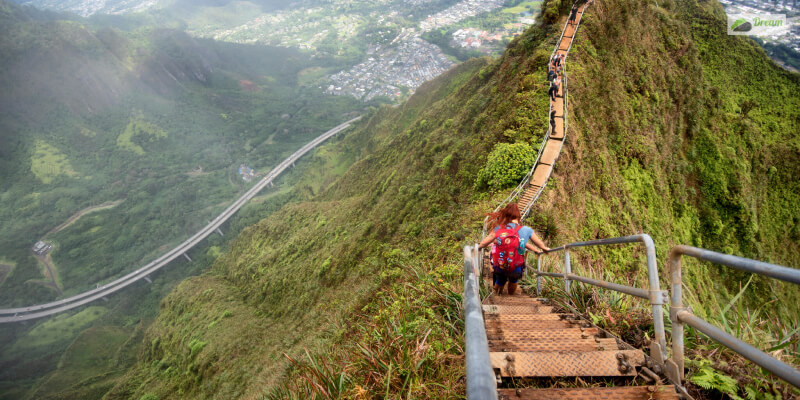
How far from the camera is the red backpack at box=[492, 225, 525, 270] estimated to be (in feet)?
16.3

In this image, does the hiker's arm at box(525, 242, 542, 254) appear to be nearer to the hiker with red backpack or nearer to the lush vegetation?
the hiker with red backpack

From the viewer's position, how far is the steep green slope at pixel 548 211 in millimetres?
4984

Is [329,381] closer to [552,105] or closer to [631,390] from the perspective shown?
[631,390]

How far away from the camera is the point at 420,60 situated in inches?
4764

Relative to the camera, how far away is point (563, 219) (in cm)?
991

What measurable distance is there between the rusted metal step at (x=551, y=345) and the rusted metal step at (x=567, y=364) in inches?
15.4

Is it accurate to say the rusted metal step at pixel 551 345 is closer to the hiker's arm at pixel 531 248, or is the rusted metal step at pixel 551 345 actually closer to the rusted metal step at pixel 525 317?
the rusted metal step at pixel 525 317

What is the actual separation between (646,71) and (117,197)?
111757 mm

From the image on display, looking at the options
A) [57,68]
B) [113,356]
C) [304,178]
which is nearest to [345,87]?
[304,178]

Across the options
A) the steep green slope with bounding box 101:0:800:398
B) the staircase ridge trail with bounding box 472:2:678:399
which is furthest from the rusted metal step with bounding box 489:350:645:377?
the steep green slope with bounding box 101:0:800:398

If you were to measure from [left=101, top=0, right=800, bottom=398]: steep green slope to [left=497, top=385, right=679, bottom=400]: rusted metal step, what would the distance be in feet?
1.83

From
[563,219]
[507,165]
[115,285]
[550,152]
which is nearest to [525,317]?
[563,219]

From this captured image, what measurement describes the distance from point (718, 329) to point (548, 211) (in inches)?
320

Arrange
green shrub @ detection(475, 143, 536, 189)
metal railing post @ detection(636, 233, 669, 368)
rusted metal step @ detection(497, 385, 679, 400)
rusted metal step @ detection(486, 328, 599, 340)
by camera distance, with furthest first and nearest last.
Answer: green shrub @ detection(475, 143, 536, 189) < rusted metal step @ detection(486, 328, 599, 340) < metal railing post @ detection(636, 233, 669, 368) < rusted metal step @ detection(497, 385, 679, 400)
